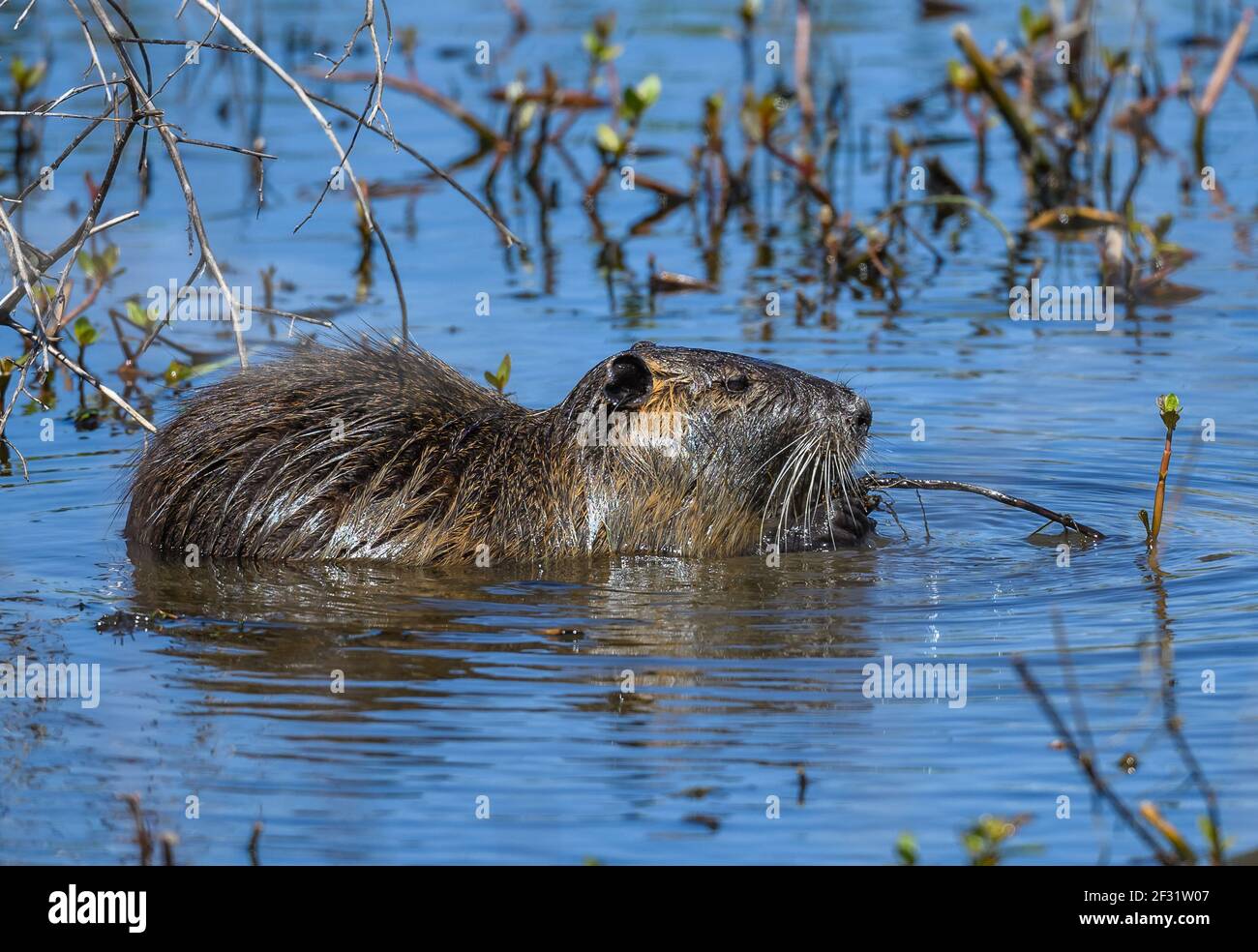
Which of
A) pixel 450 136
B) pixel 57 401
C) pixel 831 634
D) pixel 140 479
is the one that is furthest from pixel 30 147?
pixel 831 634

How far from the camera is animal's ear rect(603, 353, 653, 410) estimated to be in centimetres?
541

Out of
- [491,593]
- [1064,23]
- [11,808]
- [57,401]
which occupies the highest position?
[1064,23]

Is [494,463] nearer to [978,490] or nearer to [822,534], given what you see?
[822,534]

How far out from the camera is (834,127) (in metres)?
9.91

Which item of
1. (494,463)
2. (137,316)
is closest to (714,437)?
(494,463)

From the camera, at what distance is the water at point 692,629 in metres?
3.61

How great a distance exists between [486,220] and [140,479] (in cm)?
470

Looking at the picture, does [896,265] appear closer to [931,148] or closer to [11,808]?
[931,148]

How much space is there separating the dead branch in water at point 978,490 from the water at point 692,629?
0.08 m

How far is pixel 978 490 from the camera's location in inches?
217

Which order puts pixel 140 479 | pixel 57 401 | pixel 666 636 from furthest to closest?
pixel 57 401, pixel 140 479, pixel 666 636

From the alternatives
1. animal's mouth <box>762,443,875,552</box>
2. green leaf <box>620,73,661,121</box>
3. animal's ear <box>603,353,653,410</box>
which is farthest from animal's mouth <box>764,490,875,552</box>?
green leaf <box>620,73,661,121</box>

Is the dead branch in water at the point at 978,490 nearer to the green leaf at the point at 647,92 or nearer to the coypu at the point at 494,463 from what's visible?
the coypu at the point at 494,463

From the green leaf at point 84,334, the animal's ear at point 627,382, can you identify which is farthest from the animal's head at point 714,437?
the green leaf at point 84,334
